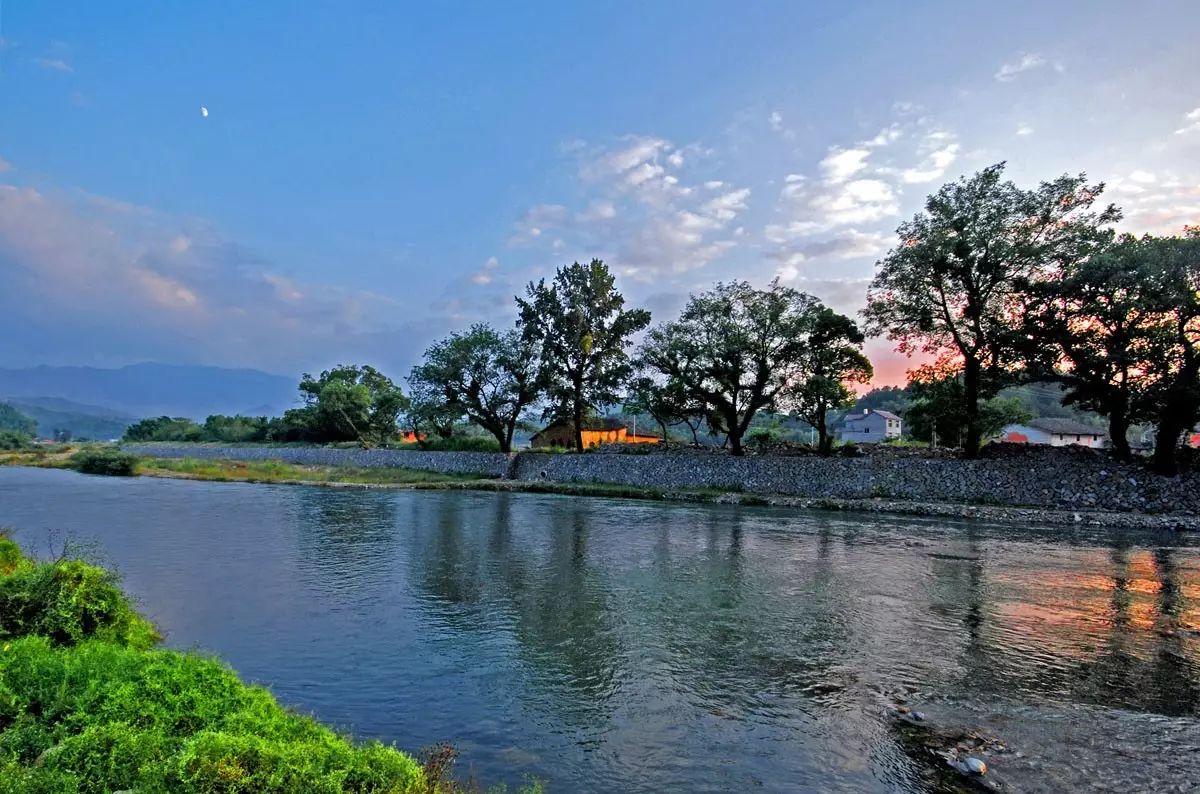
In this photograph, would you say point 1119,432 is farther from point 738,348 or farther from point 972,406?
point 738,348

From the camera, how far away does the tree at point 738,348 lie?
36.6 metres

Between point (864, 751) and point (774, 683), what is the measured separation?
1.90 meters

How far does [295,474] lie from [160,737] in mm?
46113

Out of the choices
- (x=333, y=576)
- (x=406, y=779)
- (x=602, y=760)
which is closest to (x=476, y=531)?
(x=333, y=576)

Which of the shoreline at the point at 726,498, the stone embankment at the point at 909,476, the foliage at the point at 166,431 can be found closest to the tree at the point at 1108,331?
the stone embankment at the point at 909,476

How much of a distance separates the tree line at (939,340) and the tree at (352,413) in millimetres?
18538

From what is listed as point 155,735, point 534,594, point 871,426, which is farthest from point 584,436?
point 155,735

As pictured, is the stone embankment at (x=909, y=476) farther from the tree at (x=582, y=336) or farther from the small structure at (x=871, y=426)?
the small structure at (x=871, y=426)

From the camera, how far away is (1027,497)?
27.6 m

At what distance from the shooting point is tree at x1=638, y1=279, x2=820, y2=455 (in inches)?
1439

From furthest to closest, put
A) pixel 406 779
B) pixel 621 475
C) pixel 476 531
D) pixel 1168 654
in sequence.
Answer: pixel 621 475 → pixel 476 531 → pixel 1168 654 → pixel 406 779

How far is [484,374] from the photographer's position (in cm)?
4744

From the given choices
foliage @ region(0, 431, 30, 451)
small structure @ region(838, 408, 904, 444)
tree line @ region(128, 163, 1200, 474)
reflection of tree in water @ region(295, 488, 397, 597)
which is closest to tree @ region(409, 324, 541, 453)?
tree line @ region(128, 163, 1200, 474)

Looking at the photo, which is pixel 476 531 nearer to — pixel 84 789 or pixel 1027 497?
pixel 84 789
